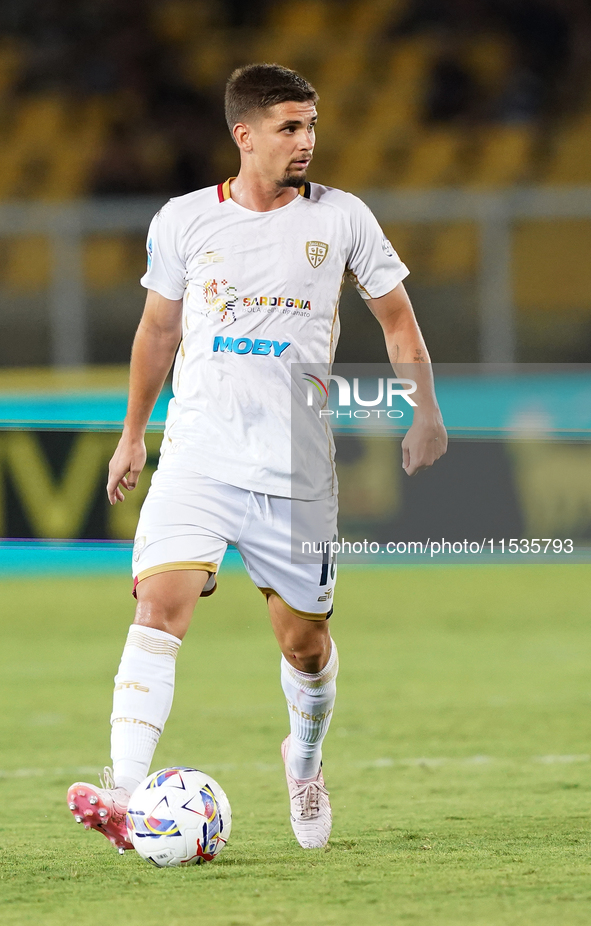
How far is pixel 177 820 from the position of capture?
2.96 meters

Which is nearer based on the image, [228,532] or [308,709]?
[228,532]

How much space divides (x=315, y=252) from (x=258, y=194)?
8.3 inches

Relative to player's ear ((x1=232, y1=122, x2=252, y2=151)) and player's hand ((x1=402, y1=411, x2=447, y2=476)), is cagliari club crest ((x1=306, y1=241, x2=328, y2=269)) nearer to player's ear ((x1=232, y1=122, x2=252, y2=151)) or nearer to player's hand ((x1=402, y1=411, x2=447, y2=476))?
player's ear ((x1=232, y1=122, x2=252, y2=151))

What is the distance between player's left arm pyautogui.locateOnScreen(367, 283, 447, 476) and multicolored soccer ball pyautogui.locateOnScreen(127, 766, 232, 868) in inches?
38.1

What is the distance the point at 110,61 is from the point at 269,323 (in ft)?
37.1

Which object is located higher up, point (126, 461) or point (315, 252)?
point (315, 252)

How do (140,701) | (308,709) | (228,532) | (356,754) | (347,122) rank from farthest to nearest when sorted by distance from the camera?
(347,122)
(356,754)
(308,709)
(228,532)
(140,701)

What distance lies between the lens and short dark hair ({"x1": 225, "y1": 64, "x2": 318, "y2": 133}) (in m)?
3.29

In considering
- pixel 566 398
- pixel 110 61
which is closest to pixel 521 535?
pixel 566 398

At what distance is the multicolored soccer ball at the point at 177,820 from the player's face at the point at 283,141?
1464 millimetres

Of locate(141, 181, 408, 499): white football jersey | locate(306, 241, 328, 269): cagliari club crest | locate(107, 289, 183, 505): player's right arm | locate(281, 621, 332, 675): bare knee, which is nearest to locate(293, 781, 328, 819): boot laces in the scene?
locate(281, 621, 332, 675): bare knee

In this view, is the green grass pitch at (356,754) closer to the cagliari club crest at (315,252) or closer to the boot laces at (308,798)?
the boot laces at (308,798)

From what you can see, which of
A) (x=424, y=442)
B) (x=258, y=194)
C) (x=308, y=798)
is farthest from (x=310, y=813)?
(x=258, y=194)

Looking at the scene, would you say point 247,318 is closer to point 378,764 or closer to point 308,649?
point 308,649
